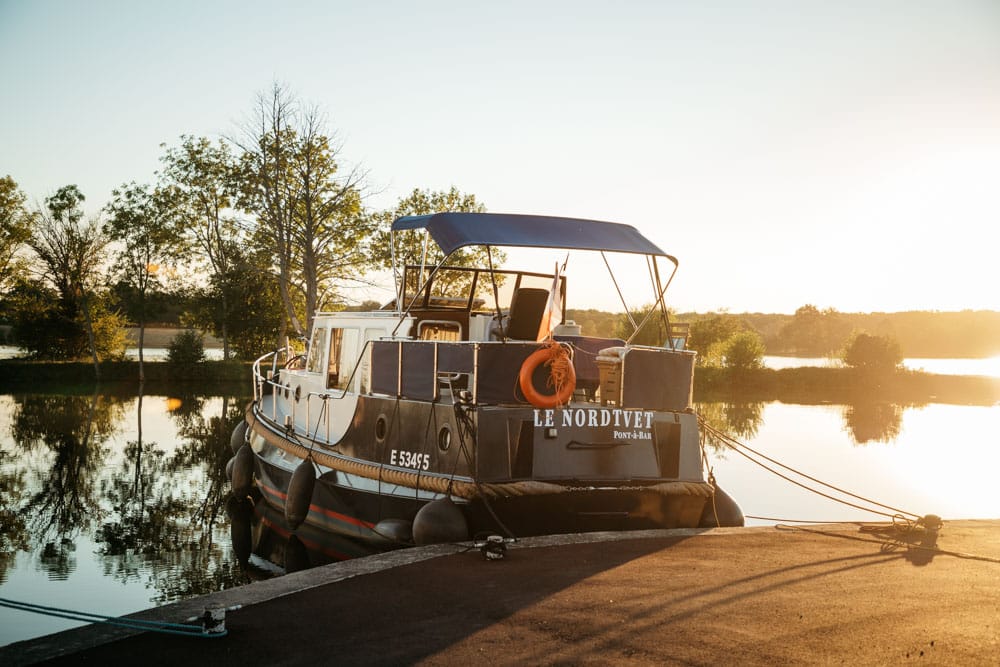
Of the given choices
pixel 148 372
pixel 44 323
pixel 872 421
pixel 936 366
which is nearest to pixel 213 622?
pixel 872 421

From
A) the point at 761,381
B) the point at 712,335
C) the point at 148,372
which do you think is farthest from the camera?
the point at 712,335

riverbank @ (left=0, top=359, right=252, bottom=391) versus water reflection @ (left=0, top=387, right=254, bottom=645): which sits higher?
riverbank @ (left=0, top=359, right=252, bottom=391)

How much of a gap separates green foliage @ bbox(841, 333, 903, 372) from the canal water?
50.5ft

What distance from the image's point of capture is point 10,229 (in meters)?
47.0

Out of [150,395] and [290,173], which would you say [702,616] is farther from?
[150,395]

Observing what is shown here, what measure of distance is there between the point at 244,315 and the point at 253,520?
34.7m

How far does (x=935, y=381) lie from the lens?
53.4 meters

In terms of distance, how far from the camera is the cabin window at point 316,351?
1354 centimetres

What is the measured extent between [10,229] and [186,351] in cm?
1311

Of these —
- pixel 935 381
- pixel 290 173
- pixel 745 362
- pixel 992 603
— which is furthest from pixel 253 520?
pixel 935 381

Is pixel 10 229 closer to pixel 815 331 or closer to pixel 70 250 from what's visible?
pixel 70 250

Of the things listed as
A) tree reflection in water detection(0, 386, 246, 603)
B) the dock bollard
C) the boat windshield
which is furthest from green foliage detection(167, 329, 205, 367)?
the dock bollard

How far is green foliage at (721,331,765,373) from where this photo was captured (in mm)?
51250

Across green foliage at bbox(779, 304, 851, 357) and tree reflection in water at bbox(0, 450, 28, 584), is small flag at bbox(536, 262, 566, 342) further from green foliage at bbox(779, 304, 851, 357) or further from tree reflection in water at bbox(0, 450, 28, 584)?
green foliage at bbox(779, 304, 851, 357)
